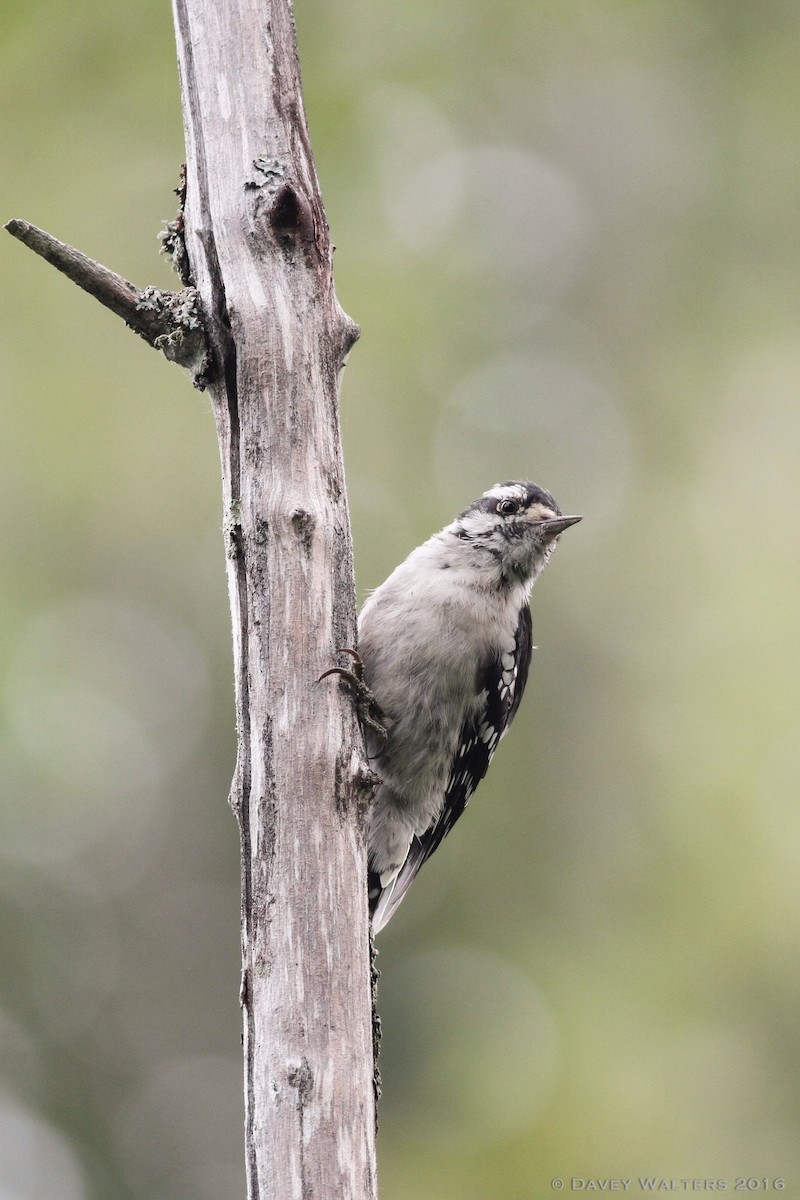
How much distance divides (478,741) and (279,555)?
209cm

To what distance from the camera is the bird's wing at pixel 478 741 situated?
4.84 m

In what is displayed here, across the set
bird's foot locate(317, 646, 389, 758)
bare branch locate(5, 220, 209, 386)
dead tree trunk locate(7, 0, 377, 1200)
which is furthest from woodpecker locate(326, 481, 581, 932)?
bare branch locate(5, 220, 209, 386)

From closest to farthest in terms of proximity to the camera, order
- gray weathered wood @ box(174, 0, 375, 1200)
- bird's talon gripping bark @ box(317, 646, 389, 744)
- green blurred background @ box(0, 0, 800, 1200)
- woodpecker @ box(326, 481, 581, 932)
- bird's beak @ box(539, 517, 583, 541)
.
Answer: gray weathered wood @ box(174, 0, 375, 1200) < bird's talon gripping bark @ box(317, 646, 389, 744) < woodpecker @ box(326, 481, 581, 932) < bird's beak @ box(539, 517, 583, 541) < green blurred background @ box(0, 0, 800, 1200)

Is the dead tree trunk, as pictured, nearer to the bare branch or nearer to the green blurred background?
the bare branch

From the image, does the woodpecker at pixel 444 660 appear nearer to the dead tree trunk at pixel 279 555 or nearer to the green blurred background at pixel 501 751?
the dead tree trunk at pixel 279 555

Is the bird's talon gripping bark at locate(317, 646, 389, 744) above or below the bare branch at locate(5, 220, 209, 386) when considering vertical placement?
below

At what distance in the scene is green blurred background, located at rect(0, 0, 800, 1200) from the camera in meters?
8.30

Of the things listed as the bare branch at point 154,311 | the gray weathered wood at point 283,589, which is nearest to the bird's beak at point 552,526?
the gray weathered wood at point 283,589

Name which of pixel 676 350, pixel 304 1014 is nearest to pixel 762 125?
pixel 676 350

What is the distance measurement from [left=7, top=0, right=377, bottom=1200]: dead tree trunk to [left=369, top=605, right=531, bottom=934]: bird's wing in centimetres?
174

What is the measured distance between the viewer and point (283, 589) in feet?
10.1

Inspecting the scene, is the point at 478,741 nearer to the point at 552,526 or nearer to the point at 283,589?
the point at 552,526

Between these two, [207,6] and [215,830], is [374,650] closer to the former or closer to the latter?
[207,6]

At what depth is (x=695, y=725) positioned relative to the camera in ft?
30.6
